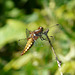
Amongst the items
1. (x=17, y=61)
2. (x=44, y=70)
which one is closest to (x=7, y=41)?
(x=17, y=61)

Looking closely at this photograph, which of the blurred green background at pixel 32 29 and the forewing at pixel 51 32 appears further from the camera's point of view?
the blurred green background at pixel 32 29

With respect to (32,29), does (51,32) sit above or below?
below

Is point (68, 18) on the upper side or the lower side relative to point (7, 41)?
lower

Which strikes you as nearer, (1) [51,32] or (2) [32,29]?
(1) [51,32]

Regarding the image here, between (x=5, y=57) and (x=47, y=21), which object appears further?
(x=5, y=57)

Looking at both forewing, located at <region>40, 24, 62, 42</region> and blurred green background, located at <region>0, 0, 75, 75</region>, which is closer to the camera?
forewing, located at <region>40, 24, 62, 42</region>

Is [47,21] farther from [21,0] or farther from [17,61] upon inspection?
[21,0]

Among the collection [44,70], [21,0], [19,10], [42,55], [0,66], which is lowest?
[44,70]

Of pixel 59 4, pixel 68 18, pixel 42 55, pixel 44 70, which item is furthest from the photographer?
pixel 59 4
